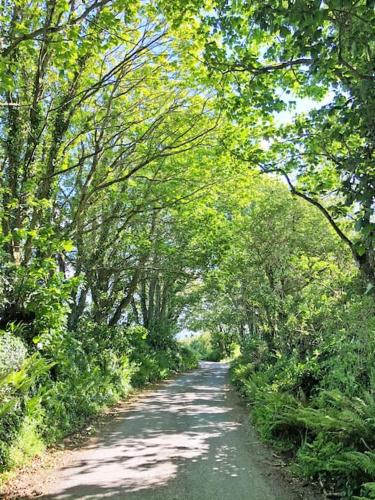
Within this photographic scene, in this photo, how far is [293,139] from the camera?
30.8 feet

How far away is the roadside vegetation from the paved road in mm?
710

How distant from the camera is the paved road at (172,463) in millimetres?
5931

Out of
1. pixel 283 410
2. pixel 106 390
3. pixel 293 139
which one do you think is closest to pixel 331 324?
pixel 283 410

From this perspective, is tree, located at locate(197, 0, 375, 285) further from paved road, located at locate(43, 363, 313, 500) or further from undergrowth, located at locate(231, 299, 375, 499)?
paved road, located at locate(43, 363, 313, 500)

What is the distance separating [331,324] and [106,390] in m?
7.18

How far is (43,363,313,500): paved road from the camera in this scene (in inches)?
233

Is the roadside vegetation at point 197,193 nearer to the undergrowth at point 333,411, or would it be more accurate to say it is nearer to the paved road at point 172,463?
the undergrowth at point 333,411

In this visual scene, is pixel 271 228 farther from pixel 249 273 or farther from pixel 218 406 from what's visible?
pixel 218 406

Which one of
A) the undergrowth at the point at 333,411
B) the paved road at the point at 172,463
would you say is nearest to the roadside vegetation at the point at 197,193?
the undergrowth at the point at 333,411

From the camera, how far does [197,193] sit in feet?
43.4

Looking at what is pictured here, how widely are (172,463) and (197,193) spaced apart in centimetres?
821

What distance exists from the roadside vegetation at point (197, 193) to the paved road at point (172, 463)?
2.33ft

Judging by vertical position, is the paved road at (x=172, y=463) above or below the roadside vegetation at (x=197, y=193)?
below

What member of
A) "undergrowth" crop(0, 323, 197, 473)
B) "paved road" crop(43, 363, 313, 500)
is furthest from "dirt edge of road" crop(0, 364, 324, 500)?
"undergrowth" crop(0, 323, 197, 473)
